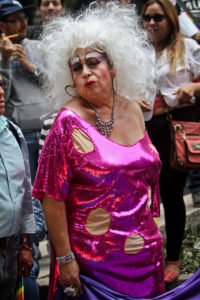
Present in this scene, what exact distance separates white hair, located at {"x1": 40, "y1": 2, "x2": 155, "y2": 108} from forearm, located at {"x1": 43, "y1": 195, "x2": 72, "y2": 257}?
2.13 feet

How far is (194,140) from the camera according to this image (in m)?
3.65

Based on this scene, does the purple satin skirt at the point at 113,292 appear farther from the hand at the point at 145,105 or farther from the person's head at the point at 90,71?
the hand at the point at 145,105

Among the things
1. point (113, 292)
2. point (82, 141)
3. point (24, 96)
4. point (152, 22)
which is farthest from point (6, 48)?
point (113, 292)

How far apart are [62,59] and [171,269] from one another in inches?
73.4

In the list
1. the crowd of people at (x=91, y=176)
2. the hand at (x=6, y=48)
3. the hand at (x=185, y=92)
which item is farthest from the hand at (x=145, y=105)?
the hand at (x=6, y=48)

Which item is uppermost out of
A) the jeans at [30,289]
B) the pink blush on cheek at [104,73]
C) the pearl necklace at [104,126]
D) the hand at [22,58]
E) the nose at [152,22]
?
the pink blush on cheek at [104,73]

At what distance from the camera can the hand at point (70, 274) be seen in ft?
7.72

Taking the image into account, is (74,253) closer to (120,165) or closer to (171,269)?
(120,165)

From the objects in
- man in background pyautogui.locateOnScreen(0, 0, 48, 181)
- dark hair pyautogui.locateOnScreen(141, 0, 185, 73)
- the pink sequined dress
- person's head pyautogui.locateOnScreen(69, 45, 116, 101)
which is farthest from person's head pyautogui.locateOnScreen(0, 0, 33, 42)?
the pink sequined dress

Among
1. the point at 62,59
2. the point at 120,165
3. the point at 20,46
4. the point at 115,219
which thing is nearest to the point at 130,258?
the point at 115,219

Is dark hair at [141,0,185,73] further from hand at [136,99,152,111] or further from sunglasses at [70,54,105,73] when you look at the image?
sunglasses at [70,54,105,73]

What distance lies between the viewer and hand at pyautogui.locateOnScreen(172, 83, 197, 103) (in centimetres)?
359

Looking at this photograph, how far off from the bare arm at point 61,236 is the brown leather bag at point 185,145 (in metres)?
1.44

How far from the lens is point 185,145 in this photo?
11.9ft
